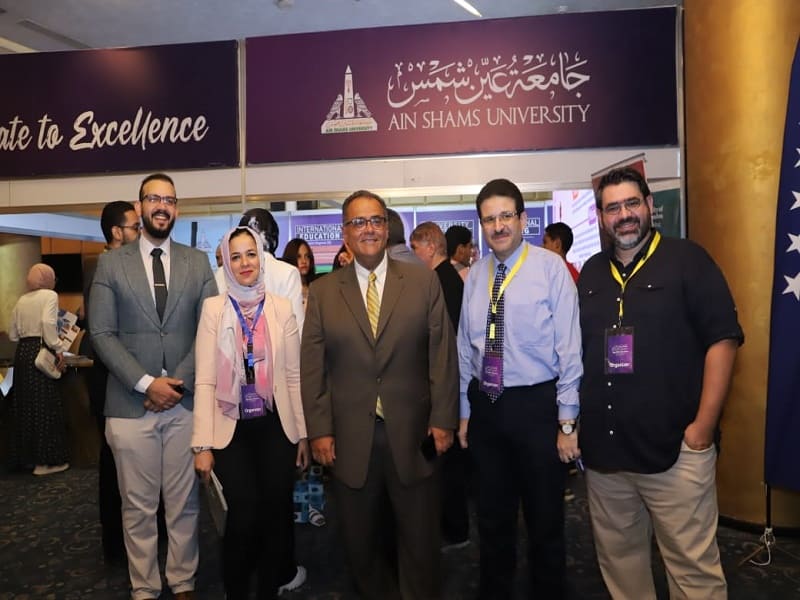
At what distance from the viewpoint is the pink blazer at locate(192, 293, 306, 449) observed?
2326 mm

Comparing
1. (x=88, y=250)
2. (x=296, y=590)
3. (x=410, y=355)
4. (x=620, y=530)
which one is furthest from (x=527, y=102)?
(x=88, y=250)

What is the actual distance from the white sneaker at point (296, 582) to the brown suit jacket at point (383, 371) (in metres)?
0.96

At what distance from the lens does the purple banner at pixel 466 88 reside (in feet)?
13.9

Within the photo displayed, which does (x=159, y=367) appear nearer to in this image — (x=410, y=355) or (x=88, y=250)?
(x=410, y=355)

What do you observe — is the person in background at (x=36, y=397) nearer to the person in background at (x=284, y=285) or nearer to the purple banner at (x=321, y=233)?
the person in background at (x=284, y=285)

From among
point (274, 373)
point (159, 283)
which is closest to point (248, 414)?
point (274, 373)

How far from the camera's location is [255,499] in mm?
2340

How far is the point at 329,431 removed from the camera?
89.4 inches

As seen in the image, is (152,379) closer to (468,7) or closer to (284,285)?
(284,285)

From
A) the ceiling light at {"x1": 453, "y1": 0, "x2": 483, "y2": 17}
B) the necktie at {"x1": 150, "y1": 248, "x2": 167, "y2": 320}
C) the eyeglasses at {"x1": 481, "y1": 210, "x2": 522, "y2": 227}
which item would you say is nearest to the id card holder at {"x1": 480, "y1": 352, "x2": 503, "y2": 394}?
the eyeglasses at {"x1": 481, "y1": 210, "x2": 522, "y2": 227}

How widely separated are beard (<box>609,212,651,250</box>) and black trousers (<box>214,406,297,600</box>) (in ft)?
4.53

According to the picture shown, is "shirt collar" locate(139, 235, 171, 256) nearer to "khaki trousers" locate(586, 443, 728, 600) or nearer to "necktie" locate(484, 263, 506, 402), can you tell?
"necktie" locate(484, 263, 506, 402)

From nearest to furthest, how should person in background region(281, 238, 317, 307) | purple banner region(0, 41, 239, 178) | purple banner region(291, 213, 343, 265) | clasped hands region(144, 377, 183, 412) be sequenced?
clasped hands region(144, 377, 183, 412) < person in background region(281, 238, 317, 307) < purple banner region(0, 41, 239, 178) < purple banner region(291, 213, 343, 265)

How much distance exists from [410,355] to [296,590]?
4.54 ft
